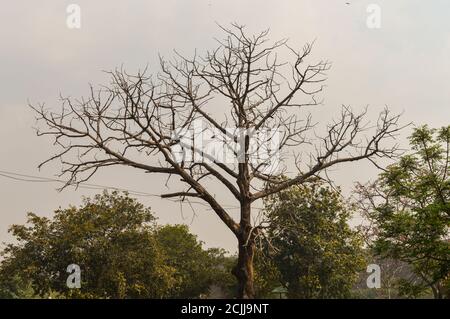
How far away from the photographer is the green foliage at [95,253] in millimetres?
31094

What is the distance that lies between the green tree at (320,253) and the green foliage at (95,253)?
8.15 metres

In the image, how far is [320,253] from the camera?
33.6 metres

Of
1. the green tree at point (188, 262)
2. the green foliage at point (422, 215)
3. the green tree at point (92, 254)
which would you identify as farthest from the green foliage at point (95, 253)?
the green foliage at point (422, 215)

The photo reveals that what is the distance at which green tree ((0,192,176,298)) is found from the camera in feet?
102

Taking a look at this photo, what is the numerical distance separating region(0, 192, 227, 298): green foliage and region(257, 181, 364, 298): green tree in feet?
26.7

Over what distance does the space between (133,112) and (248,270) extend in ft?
12.8

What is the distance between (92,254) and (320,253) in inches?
589

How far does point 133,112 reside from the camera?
392 inches

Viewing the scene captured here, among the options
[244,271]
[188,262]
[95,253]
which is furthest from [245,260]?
[188,262]

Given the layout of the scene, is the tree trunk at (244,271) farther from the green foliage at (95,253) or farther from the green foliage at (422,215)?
the green foliage at (95,253)

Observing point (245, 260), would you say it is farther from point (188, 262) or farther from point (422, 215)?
point (188, 262)

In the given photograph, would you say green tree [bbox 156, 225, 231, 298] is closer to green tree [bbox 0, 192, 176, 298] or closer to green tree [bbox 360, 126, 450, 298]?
green tree [bbox 0, 192, 176, 298]
